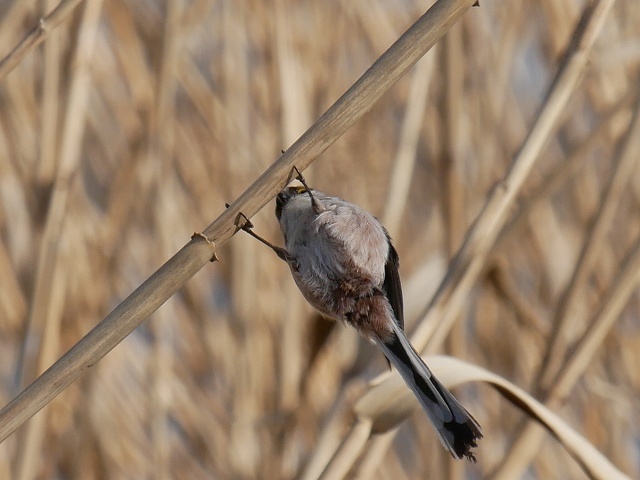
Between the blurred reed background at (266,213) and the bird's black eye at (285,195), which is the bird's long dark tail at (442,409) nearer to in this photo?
the bird's black eye at (285,195)

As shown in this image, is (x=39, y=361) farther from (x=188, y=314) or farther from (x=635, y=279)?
(x=635, y=279)

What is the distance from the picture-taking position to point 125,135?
7.48ft

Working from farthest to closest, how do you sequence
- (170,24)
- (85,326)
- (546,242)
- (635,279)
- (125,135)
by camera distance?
(546,242) < (125,135) < (85,326) < (170,24) < (635,279)

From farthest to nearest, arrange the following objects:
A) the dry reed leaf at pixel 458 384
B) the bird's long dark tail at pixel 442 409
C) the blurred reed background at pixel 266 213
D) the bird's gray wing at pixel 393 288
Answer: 1. the blurred reed background at pixel 266 213
2. the bird's gray wing at pixel 393 288
3. the dry reed leaf at pixel 458 384
4. the bird's long dark tail at pixel 442 409

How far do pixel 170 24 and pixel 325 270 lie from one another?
0.70 metres

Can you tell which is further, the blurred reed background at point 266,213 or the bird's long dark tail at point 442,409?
the blurred reed background at point 266,213

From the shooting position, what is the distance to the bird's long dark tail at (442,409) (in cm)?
91

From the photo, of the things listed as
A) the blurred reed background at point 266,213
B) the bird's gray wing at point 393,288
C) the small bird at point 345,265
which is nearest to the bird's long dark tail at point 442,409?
the small bird at point 345,265

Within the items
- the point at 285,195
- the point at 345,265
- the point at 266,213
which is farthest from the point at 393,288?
the point at 266,213

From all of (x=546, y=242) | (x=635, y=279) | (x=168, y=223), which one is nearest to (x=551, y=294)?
(x=546, y=242)

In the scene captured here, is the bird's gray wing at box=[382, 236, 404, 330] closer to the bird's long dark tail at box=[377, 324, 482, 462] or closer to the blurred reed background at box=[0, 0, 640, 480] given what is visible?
the bird's long dark tail at box=[377, 324, 482, 462]

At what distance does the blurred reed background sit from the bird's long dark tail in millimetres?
587

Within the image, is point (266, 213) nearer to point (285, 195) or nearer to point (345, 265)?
point (285, 195)

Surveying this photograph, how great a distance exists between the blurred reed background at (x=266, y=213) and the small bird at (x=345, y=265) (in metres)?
0.41
